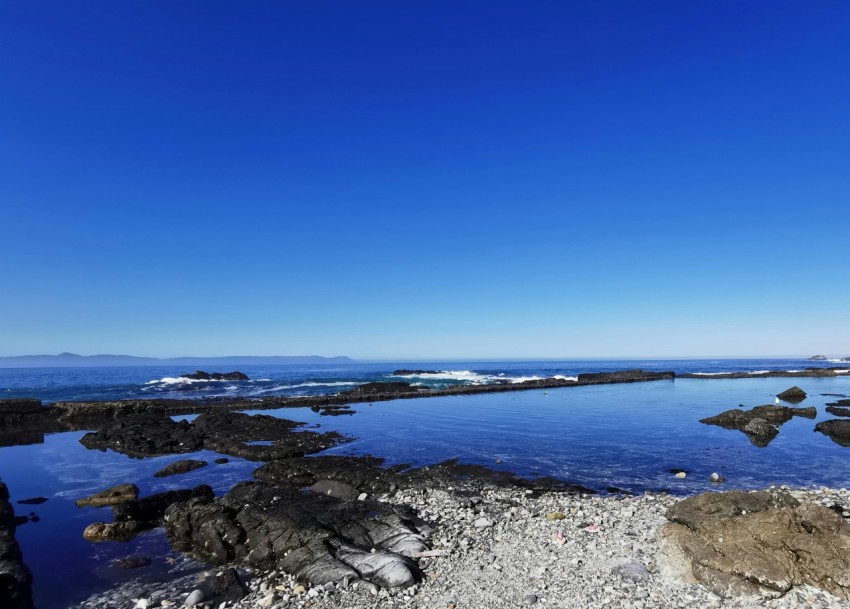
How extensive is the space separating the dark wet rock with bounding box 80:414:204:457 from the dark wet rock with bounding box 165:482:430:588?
1313 centimetres

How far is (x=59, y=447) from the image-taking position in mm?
25438

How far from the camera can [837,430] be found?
24.5 meters

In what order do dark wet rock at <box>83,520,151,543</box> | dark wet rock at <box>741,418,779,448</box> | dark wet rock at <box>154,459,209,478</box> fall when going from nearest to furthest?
dark wet rock at <box>83,520,151,543</box> → dark wet rock at <box>154,459,209,478</box> → dark wet rock at <box>741,418,779,448</box>

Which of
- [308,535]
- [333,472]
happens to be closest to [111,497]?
[333,472]

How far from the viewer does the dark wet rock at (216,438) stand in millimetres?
22562

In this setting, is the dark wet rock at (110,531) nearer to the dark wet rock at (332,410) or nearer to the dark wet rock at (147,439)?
the dark wet rock at (147,439)


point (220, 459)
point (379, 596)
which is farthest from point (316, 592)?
point (220, 459)

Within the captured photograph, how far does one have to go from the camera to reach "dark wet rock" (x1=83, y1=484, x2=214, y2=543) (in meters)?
11.9

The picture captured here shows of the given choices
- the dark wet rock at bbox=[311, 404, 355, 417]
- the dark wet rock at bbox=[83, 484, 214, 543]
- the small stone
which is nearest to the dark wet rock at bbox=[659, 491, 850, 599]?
the small stone

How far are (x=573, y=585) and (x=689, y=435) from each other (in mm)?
20187

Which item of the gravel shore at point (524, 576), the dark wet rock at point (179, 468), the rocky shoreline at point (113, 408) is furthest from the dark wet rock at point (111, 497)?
the rocky shoreline at point (113, 408)

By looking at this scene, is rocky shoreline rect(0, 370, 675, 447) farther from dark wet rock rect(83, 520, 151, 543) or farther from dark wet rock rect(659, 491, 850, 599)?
dark wet rock rect(659, 491, 850, 599)

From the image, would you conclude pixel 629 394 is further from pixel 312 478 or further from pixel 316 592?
pixel 316 592

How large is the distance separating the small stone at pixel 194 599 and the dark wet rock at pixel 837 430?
28.5m
